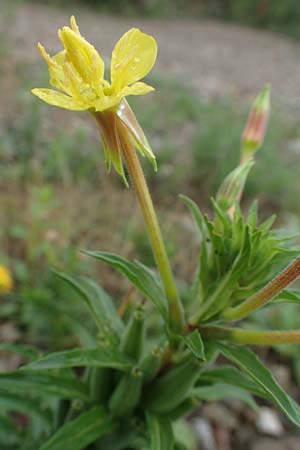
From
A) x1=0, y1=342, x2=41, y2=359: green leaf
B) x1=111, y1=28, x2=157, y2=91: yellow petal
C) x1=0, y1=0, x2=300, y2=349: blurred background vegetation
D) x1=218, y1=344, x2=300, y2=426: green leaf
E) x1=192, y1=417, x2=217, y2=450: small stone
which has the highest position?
x1=111, y1=28, x2=157, y2=91: yellow petal

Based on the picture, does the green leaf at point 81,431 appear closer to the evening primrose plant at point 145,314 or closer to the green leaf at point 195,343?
the evening primrose plant at point 145,314

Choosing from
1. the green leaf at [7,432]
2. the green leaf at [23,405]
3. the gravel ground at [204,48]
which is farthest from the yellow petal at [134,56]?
the gravel ground at [204,48]

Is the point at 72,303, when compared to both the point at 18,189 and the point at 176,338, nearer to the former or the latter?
the point at 18,189

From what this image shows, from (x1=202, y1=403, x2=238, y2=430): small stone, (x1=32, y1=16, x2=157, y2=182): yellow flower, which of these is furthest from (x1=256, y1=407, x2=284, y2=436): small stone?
(x1=32, y1=16, x2=157, y2=182): yellow flower

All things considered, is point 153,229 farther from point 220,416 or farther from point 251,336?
point 220,416

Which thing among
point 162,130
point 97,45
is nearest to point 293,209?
point 162,130

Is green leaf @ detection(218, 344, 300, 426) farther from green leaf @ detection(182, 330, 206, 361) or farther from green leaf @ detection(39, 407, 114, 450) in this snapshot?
green leaf @ detection(39, 407, 114, 450)
